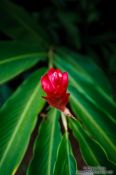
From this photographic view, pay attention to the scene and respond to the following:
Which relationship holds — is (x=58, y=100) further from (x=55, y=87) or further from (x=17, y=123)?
(x=17, y=123)

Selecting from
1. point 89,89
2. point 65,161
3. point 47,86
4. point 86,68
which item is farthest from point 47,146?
point 86,68

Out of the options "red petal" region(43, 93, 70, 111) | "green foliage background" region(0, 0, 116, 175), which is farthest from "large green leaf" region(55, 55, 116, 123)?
"red petal" region(43, 93, 70, 111)

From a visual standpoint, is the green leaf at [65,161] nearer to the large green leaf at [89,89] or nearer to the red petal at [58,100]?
the red petal at [58,100]

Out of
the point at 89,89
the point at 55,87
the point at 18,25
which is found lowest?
the point at 55,87

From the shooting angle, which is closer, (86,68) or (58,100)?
(58,100)

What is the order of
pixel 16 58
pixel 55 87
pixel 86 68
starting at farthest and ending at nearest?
pixel 86 68 → pixel 16 58 → pixel 55 87

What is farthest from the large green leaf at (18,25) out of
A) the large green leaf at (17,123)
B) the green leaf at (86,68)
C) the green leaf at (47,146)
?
the green leaf at (47,146)
